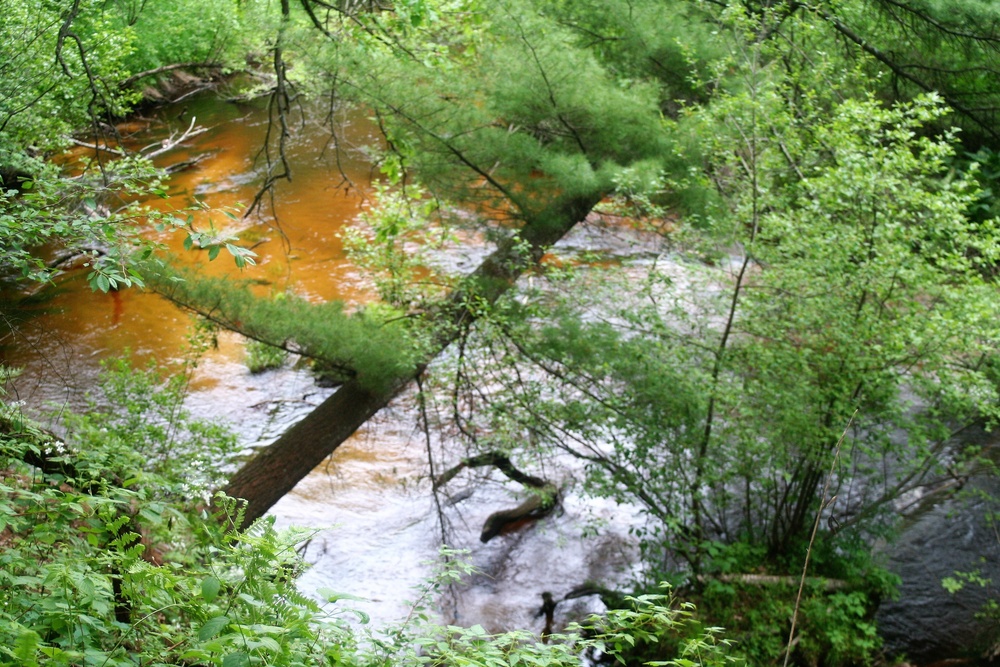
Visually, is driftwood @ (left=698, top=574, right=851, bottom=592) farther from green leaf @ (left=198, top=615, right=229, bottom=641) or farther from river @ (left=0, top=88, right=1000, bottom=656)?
green leaf @ (left=198, top=615, right=229, bottom=641)

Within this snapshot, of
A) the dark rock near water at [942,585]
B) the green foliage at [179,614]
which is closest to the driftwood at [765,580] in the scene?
the dark rock near water at [942,585]

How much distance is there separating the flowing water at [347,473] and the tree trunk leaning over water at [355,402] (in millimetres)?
591

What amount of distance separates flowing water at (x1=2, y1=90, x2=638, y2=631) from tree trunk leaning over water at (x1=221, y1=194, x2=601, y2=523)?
591 mm

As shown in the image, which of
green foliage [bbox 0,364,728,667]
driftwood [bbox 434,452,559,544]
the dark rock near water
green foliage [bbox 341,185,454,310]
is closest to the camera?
green foliage [bbox 0,364,728,667]

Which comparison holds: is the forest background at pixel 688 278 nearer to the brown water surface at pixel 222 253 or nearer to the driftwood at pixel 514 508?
the driftwood at pixel 514 508

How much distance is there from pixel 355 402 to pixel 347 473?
5.03ft

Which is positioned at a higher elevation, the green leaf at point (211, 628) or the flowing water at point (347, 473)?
the flowing water at point (347, 473)

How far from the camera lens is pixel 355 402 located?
5.47 m

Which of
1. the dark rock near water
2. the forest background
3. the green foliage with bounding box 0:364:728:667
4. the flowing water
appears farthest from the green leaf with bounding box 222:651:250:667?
the dark rock near water

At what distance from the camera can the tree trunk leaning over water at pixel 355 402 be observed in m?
4.97

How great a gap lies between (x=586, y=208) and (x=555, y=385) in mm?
1626

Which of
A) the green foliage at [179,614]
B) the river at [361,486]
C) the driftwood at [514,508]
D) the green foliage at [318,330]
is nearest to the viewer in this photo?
the green foliage at [179,614]

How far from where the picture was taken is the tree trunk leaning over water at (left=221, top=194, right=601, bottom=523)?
196 inches

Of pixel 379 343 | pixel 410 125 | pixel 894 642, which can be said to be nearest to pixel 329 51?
pixel 410 125
